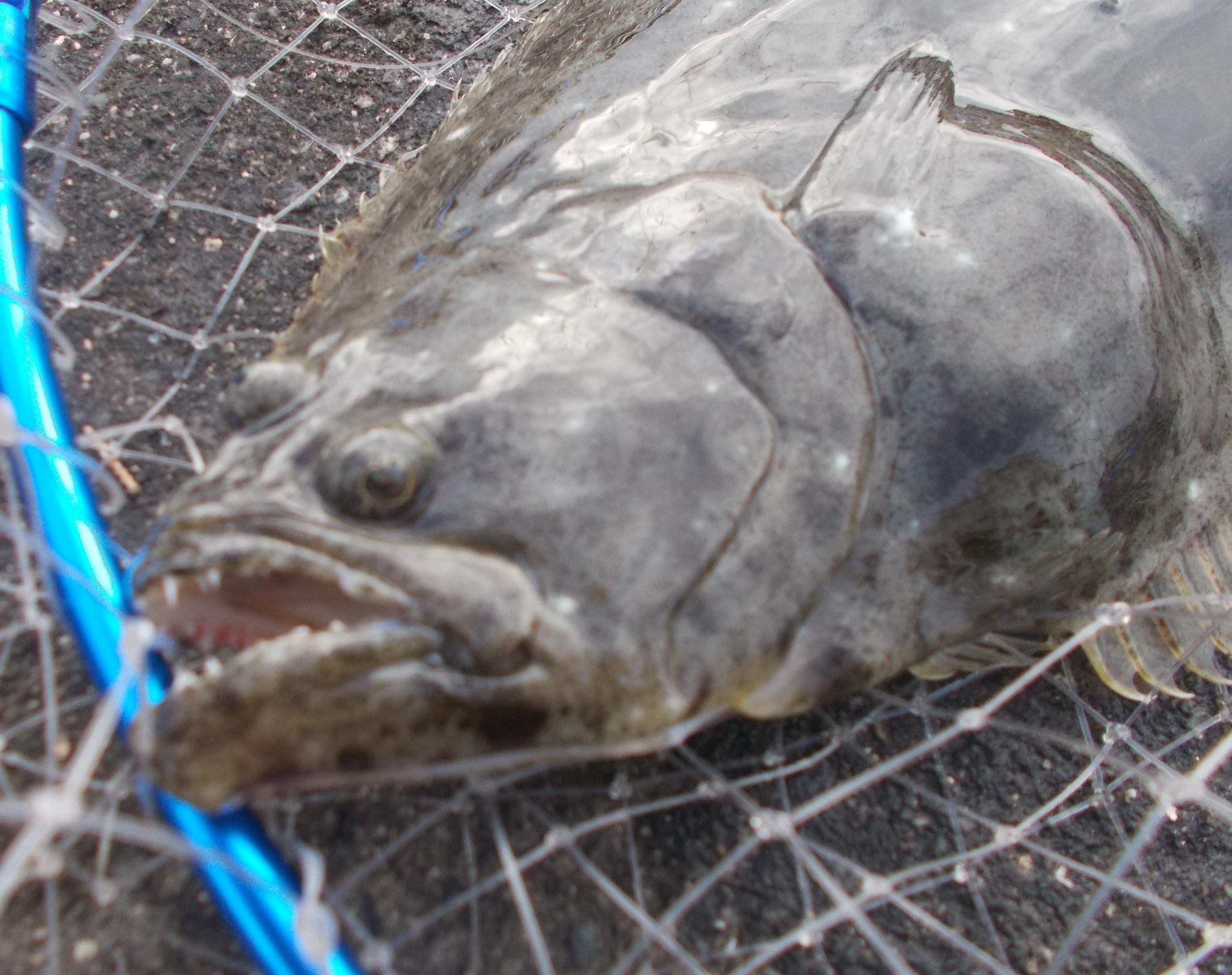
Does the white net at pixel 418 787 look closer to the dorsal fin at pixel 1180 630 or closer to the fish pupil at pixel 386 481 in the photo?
the dorsal fin at pixel 1180 630

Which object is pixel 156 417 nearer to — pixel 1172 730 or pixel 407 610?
pixel 407 610

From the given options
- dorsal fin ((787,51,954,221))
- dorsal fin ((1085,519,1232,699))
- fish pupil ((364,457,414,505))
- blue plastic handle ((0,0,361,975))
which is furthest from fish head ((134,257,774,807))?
dorsal fin ((1085,519,1232,699))

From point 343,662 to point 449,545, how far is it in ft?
0.84

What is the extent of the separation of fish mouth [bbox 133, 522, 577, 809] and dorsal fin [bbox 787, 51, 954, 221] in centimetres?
111

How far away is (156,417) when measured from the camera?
8.26ft

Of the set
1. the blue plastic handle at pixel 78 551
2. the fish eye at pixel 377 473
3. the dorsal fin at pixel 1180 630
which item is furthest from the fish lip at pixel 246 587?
the dorsal fin at pixel 1180 630

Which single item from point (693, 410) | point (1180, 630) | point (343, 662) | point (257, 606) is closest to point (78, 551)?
point (257, 606)

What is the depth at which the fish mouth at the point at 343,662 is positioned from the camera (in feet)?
5.03

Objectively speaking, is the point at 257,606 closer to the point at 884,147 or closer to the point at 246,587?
the point at 246,587

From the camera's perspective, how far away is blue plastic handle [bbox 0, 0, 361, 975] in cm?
165

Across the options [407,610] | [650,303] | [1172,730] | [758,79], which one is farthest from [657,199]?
[1172,730]

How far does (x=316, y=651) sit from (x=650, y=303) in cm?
90

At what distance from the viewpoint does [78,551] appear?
1.89 metres

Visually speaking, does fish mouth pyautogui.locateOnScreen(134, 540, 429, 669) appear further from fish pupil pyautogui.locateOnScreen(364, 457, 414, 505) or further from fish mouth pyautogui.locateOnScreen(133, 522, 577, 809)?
fish pupil pyautogui.locateOnScreen(364, 457, 414, 505)
